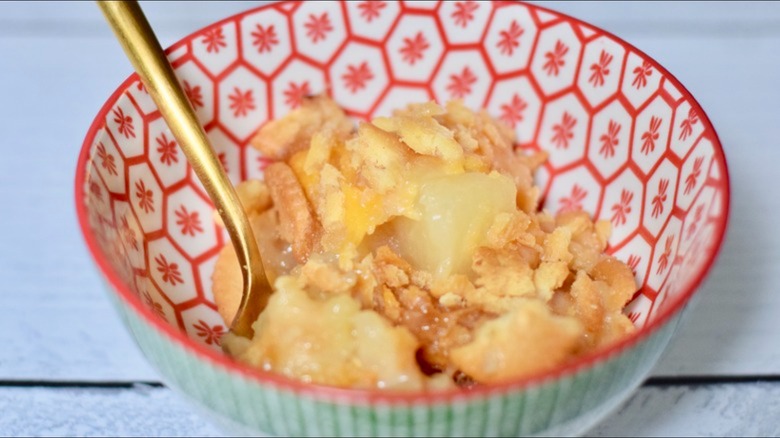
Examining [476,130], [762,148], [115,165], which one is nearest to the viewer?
[115,165]

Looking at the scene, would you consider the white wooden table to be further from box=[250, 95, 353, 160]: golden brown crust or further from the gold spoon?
box=[250, 95, 353, 160]: golden brown crust

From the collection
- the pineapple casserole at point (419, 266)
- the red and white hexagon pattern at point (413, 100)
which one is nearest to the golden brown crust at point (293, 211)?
the pineapple casserole at point (419, 266)

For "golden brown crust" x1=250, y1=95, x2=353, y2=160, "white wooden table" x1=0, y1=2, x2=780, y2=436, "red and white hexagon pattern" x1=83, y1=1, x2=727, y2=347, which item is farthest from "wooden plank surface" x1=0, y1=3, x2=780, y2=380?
"golden brown crust" x1=250, y1=95, x2=353, y2=160

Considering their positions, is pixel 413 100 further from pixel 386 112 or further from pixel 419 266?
pixel 419 266

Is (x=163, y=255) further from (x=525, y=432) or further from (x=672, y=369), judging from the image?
(x=672, y=369)

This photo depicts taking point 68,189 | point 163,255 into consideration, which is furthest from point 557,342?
point 68,189

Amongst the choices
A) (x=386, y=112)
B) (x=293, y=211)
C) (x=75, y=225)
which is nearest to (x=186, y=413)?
(x=293, y=211)

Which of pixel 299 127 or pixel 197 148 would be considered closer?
pixel 197 148
